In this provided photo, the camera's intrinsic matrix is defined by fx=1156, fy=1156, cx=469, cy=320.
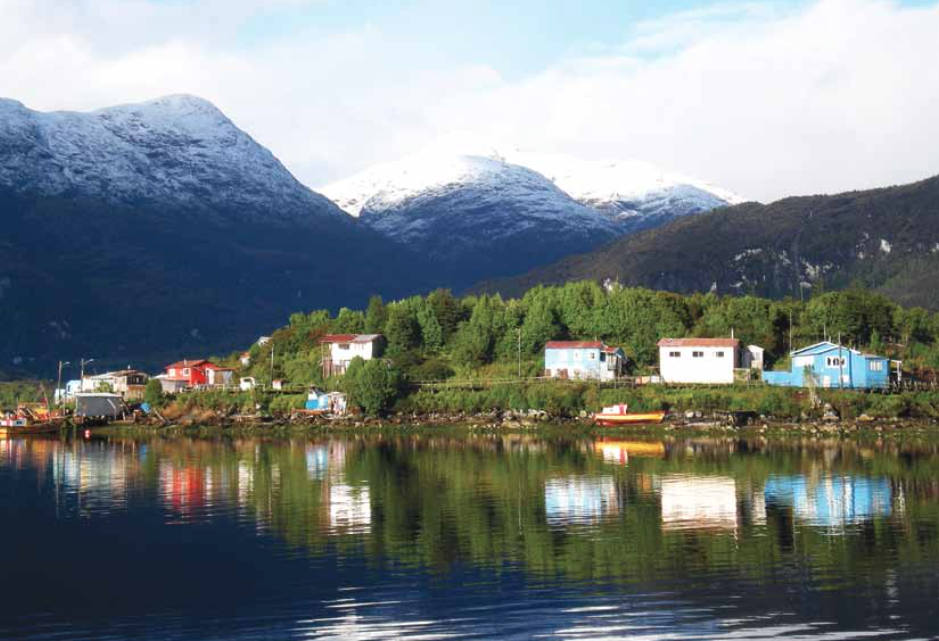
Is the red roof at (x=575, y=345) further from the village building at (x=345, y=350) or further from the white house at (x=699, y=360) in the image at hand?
the village building at (x=345, y=350)

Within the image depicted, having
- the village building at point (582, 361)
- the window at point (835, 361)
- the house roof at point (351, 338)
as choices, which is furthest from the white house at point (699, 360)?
the house roof at point (351, 338)

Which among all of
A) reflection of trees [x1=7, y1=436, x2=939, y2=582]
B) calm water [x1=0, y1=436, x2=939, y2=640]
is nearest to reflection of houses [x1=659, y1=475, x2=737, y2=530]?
reflection of trees [x1=7, y1=436, x2=939, y2=582]

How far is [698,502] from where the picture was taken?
45312mm

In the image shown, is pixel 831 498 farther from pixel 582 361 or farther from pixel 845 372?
pixel 582 361

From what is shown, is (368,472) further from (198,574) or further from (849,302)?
(849,302)

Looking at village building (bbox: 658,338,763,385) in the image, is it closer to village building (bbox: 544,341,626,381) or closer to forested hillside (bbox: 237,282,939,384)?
village building (bbox: 544,341,626,381)

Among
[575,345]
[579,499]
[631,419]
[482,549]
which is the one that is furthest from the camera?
[575,345]

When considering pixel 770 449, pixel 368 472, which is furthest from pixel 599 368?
pixel 368 472

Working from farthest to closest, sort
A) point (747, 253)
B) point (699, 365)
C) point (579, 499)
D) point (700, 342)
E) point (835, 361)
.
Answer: point (747, 253) < point (700, 342) < point (699, 365) < point (835, 361) < point (579, 499)

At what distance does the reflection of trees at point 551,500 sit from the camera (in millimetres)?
34500

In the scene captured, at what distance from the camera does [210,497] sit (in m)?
50.8

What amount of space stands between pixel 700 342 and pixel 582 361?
967cm

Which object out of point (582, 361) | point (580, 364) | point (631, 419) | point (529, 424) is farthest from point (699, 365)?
point (529, 424)

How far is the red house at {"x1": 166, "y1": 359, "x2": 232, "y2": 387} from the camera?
109812 mm
